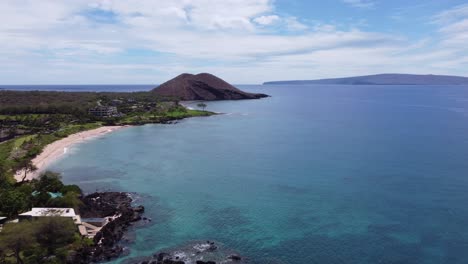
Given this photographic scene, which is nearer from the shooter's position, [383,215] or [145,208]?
[383,215]

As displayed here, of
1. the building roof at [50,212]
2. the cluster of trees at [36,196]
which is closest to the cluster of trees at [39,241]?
the building roof at [50,212]

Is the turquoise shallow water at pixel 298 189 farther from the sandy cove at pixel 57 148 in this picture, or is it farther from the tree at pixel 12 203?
the tree at pixel 12 203

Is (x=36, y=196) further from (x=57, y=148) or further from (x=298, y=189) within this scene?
(x=57, y=148)

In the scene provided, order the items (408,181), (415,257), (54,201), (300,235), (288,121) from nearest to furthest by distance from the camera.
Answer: (415,257)
(300,235)
(54,201)
(408,181)
(288,121)

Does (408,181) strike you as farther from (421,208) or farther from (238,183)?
Result: (238,183)

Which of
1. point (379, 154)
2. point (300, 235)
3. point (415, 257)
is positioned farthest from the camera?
point (379, 154)

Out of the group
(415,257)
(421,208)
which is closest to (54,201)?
(415,257)

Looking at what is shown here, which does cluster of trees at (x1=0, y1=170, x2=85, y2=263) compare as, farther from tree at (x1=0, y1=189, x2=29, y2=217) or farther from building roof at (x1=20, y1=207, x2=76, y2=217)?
building roof at (x1=20, y1=207, x2=76, y2=217)
